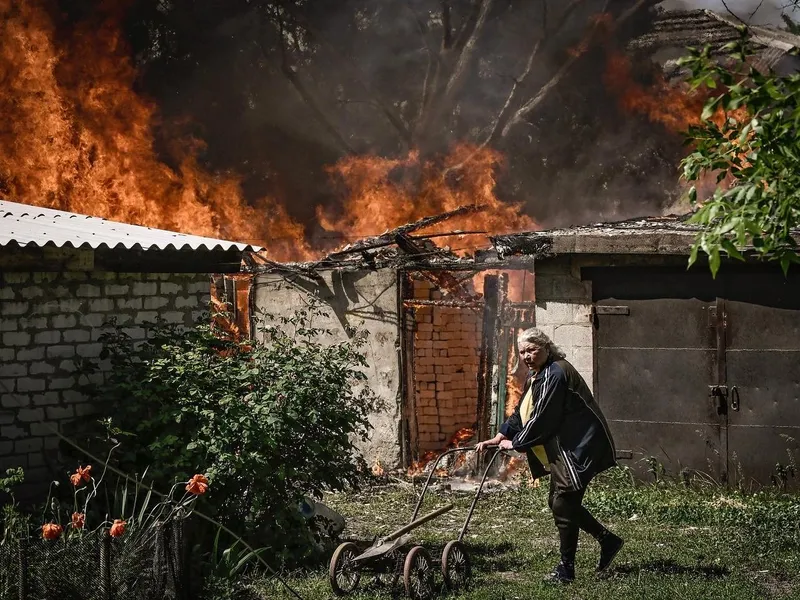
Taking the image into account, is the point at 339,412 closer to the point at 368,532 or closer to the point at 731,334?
the point at 368,532

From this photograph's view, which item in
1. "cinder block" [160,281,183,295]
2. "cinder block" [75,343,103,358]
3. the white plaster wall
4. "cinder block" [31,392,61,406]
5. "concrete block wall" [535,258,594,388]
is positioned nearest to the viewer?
"cinder block" [31,392,61,406]

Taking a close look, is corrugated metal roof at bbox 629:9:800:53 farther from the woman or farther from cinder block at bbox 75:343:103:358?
cinder block at bbox 75:343:103:358

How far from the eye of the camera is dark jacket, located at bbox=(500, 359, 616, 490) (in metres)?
7.40

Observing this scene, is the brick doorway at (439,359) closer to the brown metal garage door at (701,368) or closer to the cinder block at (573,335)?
the cinder block at (573,335)

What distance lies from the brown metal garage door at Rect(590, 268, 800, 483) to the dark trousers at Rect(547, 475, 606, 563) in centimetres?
385

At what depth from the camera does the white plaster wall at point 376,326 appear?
1336 centimetres

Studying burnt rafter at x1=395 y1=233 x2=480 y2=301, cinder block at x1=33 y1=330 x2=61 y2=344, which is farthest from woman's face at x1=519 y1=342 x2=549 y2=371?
burnt rafter at x1=395 y1=233 x2=480 y2=301

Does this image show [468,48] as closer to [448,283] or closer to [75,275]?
[448,283]

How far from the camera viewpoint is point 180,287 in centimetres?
1028

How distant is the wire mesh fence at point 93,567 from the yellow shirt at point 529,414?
277 cm

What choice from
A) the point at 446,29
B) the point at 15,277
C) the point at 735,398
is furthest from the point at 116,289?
the point at 446,29

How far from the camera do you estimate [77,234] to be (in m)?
8.99

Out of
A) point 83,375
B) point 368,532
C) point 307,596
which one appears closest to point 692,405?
point 368,532

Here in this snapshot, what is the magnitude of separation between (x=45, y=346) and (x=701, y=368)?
6856 millimetres
